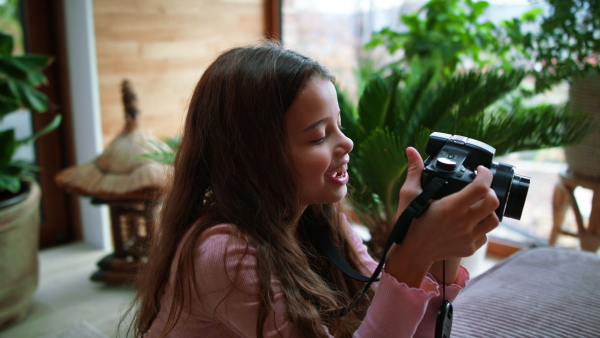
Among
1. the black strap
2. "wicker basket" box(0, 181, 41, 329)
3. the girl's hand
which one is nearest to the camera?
the girl's hand

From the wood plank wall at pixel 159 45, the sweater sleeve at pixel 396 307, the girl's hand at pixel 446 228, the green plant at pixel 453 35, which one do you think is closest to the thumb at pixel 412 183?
the girl's hand at pixel 446 228

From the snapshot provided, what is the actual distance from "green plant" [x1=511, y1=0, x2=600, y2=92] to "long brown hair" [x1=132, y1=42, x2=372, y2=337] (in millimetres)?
1202

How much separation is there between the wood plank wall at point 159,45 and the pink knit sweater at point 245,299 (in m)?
1.72

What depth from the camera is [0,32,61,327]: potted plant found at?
6.21 feet

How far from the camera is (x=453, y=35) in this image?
2.19m

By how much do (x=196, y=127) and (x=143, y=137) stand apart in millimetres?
1351

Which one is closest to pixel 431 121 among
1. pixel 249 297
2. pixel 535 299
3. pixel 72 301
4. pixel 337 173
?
pixel 535 299

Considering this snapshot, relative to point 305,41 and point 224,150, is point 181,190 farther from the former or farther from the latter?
point 305,41

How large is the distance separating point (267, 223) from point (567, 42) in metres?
1.43

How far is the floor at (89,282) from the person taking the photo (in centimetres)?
200

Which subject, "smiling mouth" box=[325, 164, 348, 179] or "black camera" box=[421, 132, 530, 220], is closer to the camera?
"black camera" box=[421, 132, 530, 220]

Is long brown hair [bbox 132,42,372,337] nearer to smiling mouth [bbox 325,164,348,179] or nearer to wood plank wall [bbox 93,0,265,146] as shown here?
smiling mouth [bbox 325,164,348,179]

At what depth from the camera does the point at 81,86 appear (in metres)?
2.49

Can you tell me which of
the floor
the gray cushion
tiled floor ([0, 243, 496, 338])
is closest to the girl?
the gray cushion
